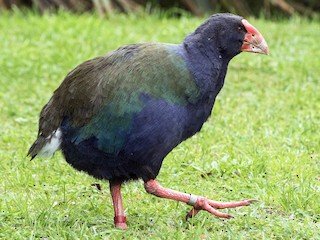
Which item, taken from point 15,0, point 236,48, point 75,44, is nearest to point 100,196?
→ point 236,48

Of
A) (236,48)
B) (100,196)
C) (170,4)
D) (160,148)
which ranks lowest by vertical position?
(170,4)

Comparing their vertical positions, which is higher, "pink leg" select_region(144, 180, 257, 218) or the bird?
the bird

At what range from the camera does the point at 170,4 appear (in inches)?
442

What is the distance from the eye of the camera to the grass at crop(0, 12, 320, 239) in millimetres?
4535

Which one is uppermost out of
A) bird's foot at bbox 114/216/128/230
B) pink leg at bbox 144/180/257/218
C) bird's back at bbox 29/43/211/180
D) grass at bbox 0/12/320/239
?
bird's back at bbox 29/43/211/180

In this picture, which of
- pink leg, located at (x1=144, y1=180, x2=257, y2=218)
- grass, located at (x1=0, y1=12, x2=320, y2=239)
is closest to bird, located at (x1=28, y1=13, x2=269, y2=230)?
pink leg, located at (x1=144, y1=180, x2=257, y2=218)

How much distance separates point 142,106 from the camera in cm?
426

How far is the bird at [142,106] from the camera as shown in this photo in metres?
4.27

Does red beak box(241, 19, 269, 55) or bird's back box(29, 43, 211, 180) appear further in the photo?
red beak box(241, 19, 269, 55)

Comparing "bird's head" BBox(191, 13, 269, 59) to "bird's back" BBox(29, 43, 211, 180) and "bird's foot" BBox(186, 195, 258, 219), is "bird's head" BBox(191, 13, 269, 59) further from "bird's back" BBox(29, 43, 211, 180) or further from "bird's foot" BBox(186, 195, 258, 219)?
"bird's foot" BBox(186, 195, 258, 219)

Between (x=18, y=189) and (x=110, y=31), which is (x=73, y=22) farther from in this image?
(x=18, y=189)

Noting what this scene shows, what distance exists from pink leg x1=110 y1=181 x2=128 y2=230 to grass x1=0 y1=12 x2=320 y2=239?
6cm

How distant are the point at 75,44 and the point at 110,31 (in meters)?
0.60

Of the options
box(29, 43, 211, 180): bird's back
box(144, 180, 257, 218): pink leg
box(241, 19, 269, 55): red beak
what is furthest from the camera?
box(241, 19, 269, 55): red beak
